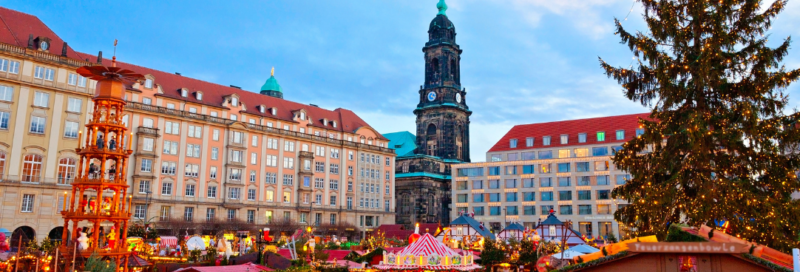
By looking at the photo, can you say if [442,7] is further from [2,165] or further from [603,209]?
[2,165]

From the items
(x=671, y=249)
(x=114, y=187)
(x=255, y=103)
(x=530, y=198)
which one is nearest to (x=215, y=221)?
(x=255, y=103)

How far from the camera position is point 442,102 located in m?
96.7

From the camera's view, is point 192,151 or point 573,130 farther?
point 573,130

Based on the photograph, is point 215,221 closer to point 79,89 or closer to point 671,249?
point 79,89

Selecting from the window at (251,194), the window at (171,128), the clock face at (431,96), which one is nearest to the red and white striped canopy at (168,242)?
the window at (171,128)

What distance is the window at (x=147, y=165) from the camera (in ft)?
193

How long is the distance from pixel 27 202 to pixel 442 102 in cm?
6230

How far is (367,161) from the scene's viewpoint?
273 ft

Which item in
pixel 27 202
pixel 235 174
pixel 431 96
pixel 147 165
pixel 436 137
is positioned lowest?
pixel 27 202

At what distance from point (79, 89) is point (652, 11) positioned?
151 feet

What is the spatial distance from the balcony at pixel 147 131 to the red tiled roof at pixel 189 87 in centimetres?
446

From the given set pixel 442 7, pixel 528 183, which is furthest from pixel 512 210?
pixel 442 7

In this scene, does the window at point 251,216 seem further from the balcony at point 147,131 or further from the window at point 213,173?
the balcony at point 147,131

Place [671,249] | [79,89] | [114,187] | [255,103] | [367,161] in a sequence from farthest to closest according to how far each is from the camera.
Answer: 1. [367,161]
2. [255,103]
3. [79,89]
4. [114,187]
5. [671,249]
